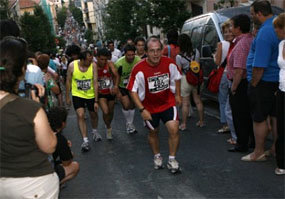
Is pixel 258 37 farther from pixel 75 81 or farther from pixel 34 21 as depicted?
pixel 34 21

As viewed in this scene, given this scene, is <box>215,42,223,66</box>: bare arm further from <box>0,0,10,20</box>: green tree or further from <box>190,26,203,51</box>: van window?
<box>0,0,10,20</box>: green tree

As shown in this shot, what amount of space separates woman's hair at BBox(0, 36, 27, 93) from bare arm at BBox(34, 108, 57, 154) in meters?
0.25

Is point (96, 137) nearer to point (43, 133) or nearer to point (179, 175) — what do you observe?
point (179, 175)

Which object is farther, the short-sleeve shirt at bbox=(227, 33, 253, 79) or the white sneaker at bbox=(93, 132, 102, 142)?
the white sneaker at bbox=(93, 132, 102, 142)

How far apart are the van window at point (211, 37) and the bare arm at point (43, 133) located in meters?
5.96

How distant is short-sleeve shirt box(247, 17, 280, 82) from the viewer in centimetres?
436

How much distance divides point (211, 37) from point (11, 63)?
6.39 metres

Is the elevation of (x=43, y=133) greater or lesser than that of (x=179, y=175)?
greater

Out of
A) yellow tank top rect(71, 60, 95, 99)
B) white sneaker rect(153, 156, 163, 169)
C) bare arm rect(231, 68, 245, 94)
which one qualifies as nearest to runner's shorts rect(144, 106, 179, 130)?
white sneaker rect(153, 156, 163, 169)

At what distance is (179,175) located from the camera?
4875 millimetres

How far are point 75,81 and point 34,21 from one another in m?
37.2

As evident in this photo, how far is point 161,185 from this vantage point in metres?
4.59

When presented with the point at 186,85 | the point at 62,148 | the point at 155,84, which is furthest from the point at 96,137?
the point at 62,148

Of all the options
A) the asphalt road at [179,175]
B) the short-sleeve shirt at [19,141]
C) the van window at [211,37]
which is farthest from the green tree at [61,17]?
the short-sleeve shirt at [19,141]
